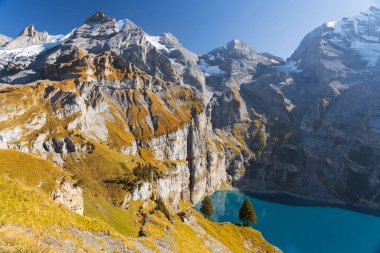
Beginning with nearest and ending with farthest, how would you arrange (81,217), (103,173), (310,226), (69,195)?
(81,217) < (69,195) < (103,173) < (310,226)

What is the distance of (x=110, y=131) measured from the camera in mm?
151500

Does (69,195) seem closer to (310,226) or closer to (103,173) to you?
(103,173)

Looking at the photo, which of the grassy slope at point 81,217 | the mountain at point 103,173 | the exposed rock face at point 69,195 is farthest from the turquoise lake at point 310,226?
the exposed rock face at point 69,195

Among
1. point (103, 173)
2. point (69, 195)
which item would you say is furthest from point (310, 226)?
point (69, 195)

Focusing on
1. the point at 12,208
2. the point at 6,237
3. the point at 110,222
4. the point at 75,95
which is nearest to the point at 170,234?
the point at 110,222

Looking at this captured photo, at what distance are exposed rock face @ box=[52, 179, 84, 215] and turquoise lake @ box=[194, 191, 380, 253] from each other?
8933 cm

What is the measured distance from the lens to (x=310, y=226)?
148 meters

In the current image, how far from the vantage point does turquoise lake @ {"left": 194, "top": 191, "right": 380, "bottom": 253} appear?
12350cm

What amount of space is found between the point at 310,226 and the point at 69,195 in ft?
425

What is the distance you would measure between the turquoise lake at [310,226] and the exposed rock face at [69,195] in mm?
89325

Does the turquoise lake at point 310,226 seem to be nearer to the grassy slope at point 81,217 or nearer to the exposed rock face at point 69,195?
the grassy slope at point 81,217

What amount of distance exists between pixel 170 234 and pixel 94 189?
3888 centimetres

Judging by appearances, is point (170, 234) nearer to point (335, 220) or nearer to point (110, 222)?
point (110, 222)

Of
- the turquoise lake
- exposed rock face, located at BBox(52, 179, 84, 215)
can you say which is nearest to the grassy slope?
exposed rock face, located at BBox(52, 179, 84, 215)
